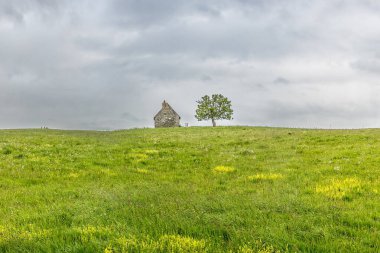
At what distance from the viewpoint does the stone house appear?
9312cm

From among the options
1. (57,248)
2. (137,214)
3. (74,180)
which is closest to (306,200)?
(137,214)

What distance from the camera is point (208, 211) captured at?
10367 mm

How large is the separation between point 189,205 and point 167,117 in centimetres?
8274

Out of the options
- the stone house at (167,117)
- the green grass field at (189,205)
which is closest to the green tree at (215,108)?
the stone house at (167,117)

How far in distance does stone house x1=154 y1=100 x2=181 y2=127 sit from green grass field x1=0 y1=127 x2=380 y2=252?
7063cm

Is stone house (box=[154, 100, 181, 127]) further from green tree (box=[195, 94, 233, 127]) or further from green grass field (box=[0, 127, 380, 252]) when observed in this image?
green grass field (box=[0, 127, 380, 252])

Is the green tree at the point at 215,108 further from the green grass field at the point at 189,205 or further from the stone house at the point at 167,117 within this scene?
the green grass field at the point at 189,205

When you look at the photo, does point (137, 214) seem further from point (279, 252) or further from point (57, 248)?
point (279, 252)

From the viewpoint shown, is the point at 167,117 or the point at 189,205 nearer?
the point at 189,205

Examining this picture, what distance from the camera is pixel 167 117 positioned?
9312 centimetres

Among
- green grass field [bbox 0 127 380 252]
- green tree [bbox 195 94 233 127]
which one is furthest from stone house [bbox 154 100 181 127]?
green grass field [bbox 0 127 380 252]

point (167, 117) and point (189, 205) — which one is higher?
point (167, 117)

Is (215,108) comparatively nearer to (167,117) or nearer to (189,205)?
(167,117)

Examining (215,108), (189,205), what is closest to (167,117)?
(215,108)
